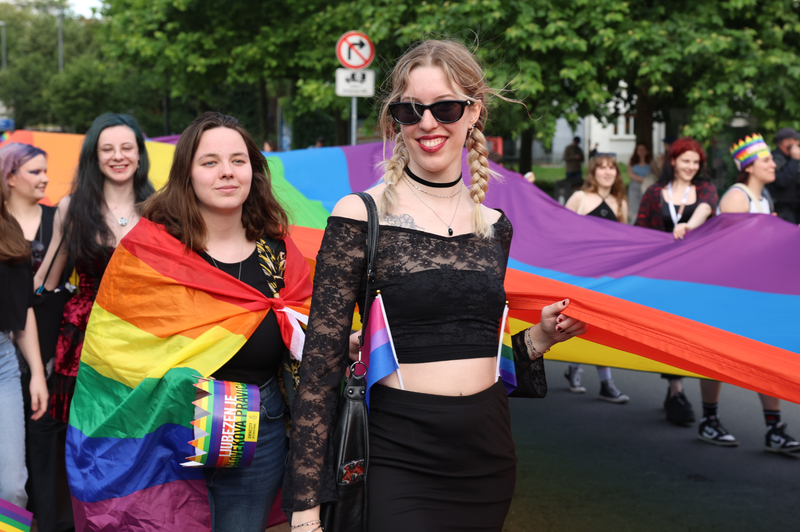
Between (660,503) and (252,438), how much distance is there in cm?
321

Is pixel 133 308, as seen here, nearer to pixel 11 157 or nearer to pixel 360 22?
pixel 11 157

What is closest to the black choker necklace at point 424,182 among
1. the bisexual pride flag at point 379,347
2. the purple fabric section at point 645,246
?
the bisexual pride flag at point 379,347

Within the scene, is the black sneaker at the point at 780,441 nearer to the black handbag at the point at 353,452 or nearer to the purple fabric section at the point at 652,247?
the purple fabric section at the point at 652,247

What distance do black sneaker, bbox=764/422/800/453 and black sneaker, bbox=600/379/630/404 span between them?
1.44m

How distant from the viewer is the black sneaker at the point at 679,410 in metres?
6.24

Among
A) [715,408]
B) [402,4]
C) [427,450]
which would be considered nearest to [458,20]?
[402,4]

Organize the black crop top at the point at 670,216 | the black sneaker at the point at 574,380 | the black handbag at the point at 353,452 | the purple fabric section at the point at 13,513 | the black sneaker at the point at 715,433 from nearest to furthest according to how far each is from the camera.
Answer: the black handbag at the point at 353,452
the purple fabric section at the point at 13,513
the black sneaker at the point at 715,433
the black crop top at the point at 670,216
the black sneaker at the point at 574,380

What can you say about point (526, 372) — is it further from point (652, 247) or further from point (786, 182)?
point (786, 182)

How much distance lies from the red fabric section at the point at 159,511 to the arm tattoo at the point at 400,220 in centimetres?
121

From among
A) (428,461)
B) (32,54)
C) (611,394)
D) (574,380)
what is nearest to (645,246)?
(611,394)

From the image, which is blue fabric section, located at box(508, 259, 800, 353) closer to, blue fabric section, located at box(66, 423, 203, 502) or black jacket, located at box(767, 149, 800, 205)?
blue fabric section, located at box(66, 423, 203, 502)

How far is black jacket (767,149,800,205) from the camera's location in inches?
311

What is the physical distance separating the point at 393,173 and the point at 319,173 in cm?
403

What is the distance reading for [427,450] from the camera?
1994 mm
